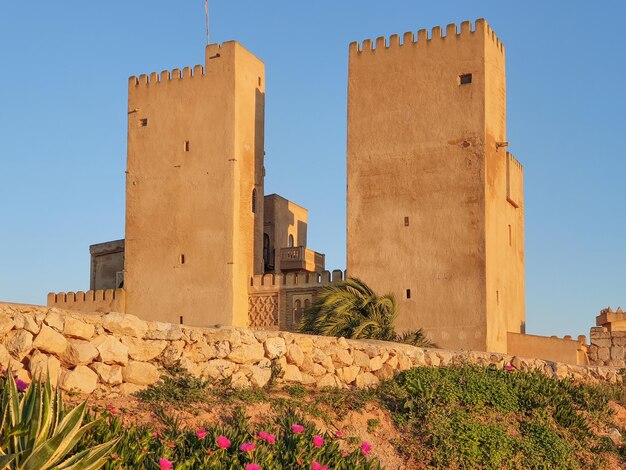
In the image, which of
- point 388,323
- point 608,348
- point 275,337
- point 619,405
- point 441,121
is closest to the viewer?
point 275,337

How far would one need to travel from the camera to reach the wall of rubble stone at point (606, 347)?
2077 cm

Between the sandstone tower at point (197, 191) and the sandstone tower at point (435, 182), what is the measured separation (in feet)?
11.0

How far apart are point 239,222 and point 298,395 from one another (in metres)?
16.1

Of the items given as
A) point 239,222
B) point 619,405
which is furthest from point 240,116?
point 619,405

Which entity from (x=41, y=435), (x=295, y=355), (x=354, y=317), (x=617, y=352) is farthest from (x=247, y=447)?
(x=617, y=352)

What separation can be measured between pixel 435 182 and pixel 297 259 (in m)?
6.17

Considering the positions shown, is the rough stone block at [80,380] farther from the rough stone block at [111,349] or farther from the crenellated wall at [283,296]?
the crenellated wall at [283,296]

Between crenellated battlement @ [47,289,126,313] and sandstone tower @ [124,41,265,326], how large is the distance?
0.28 meters

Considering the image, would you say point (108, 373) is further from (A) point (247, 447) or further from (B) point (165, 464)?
(B) point (165, 464)

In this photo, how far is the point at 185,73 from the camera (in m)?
26.2

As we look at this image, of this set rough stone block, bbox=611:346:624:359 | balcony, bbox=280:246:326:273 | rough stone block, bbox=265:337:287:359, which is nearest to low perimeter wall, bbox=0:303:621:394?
rough stone block, bbox=265:337:287:359

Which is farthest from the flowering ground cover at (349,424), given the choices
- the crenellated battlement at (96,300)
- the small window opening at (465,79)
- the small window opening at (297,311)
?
the crenellated battlement at (96,300)

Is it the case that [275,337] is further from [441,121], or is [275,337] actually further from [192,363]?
[441,121]

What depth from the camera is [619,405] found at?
11.5m
